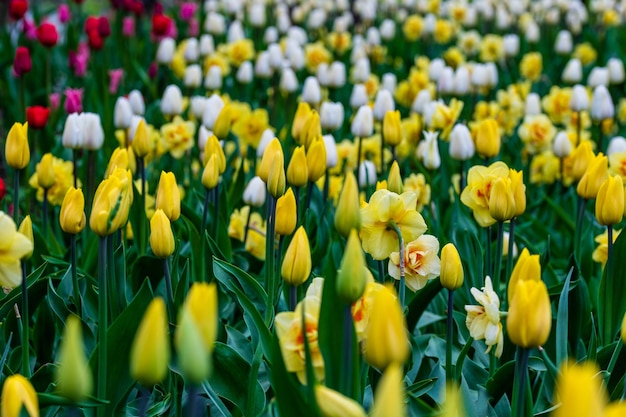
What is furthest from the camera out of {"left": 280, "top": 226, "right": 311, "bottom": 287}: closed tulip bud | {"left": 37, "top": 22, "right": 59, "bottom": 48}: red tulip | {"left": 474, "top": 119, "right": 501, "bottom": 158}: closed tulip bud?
{"left": 37, "top": 22, "right": 59, "bottom": 48}: red tulip

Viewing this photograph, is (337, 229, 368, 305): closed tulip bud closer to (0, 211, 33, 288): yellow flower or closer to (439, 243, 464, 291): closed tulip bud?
(439, 243, 464, 291): closed tulip bud

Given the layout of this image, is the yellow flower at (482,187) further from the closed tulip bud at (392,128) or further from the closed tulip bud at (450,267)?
the closed tulip bud at (392,128)

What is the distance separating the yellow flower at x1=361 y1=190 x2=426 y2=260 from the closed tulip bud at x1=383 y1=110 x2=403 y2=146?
3.41 feet

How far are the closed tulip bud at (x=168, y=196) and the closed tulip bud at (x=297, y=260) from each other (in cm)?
44

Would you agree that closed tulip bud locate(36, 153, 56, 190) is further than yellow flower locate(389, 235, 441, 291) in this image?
Yes

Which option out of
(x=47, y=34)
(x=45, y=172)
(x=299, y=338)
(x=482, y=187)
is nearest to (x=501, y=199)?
(x=482, y=187)

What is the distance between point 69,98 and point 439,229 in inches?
58.7

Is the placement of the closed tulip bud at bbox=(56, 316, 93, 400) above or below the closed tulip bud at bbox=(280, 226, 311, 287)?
above

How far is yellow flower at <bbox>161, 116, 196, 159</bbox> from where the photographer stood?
345cm

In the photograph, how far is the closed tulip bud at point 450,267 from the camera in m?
1.65

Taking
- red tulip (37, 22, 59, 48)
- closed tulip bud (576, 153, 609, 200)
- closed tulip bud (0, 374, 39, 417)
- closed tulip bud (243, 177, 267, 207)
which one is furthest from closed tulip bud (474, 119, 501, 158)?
red tulip (37, 22, 59, 48)

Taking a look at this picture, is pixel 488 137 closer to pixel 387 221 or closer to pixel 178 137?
pixel 387 221

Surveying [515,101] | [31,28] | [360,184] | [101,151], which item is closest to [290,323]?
[360,184]

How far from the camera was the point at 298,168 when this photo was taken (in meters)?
1.98
